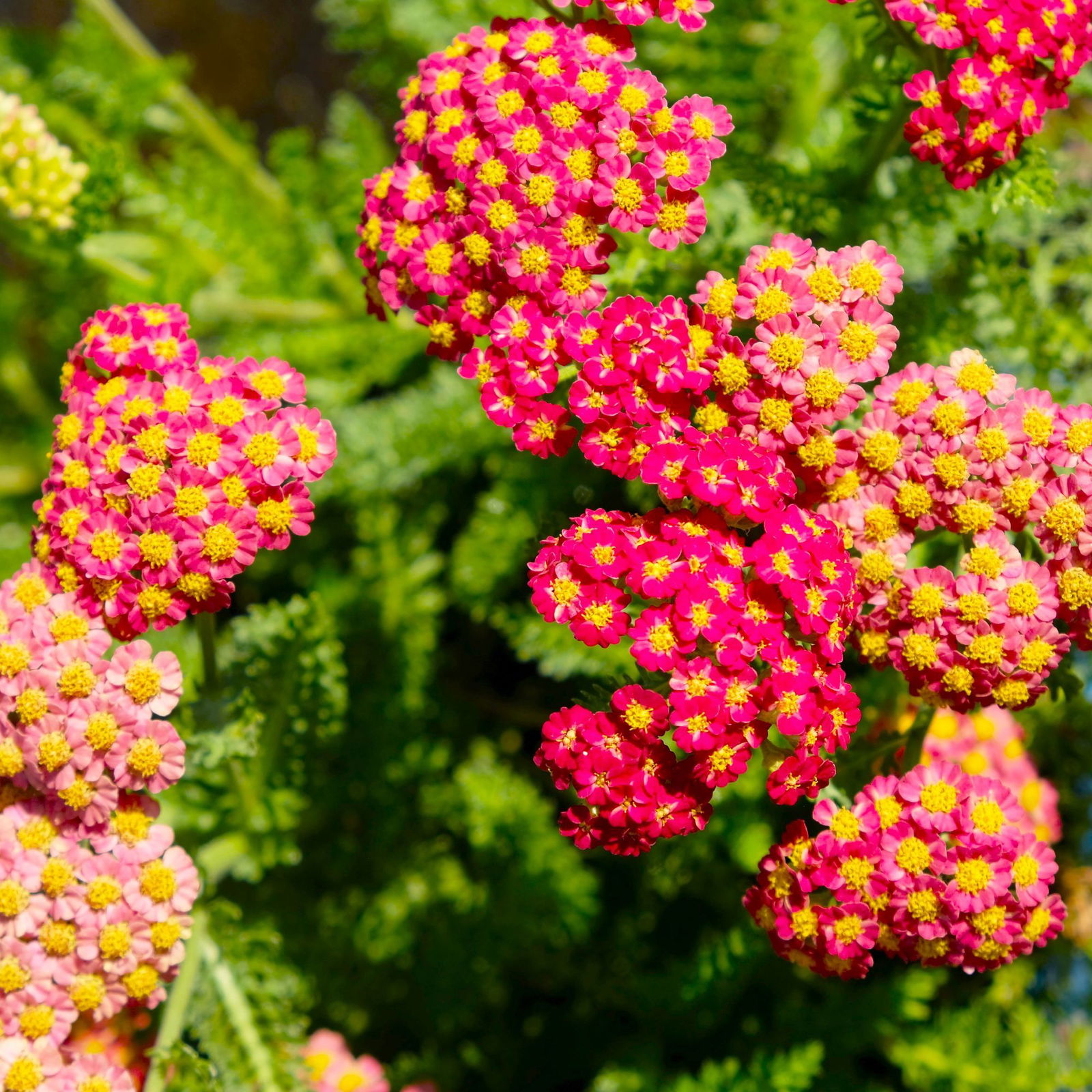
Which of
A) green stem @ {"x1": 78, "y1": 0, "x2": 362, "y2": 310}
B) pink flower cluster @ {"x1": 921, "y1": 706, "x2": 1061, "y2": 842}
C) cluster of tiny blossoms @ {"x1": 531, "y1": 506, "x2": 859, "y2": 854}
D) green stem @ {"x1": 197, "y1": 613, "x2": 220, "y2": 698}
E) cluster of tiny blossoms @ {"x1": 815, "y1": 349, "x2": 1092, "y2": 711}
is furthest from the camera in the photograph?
green stem @ {"x1": 78, "y1": 0, "x2": 362, "y2": 310}

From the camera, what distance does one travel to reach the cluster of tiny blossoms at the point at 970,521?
173cm

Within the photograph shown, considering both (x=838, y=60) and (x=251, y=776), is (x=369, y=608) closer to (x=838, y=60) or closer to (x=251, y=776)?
(x=251, y=776)

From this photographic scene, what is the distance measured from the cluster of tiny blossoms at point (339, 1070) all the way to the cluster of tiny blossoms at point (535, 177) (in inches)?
65.8

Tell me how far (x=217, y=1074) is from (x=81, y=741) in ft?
2.79

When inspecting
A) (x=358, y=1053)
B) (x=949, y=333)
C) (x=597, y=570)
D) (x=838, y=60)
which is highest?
(x=838, y=60)

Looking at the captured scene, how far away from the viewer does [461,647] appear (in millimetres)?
3342

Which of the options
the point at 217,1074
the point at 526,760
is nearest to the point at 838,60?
the point at 526,760

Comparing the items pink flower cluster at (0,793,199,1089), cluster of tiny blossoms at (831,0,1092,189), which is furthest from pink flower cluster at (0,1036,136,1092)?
cluster of tiny blossoms at (831,0,1092,189)

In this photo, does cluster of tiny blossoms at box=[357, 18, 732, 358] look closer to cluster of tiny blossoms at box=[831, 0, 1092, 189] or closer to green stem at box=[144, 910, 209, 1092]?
cluster of tiny blossoms at box=[831, 0, 1092, 189]

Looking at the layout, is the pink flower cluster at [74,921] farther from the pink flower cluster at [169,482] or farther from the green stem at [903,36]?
the green stem at [903,36]

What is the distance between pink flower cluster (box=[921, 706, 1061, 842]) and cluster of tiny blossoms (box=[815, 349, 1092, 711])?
2.30ft

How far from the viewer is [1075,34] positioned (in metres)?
1.82

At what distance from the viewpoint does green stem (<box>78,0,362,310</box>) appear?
122 inches

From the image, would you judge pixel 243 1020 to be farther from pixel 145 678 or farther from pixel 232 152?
pixel 232 152
